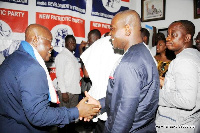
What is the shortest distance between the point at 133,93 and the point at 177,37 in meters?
1.03

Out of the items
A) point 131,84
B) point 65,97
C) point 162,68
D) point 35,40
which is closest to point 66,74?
point 65,97

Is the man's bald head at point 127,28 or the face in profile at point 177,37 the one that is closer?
the man's bald head at point 127,28

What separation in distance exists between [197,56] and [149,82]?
2.58 ft

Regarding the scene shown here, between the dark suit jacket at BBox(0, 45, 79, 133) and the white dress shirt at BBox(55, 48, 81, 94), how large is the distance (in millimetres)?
2077

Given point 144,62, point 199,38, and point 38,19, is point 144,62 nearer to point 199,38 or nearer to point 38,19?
point 199,38

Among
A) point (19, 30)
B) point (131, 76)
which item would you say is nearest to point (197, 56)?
point (131, 76)

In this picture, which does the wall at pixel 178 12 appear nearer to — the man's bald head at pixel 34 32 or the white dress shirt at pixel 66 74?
the white dress shirt at pixel 66 74

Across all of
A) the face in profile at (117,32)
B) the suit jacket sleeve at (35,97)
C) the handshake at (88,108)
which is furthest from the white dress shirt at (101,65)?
the suit jacket sleeve at (35,97)

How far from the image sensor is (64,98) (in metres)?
3.60

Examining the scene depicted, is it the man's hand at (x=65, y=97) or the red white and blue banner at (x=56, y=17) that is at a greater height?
the red white and blue banner at (x=56, y=17)

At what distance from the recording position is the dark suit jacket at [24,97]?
4.40 feet

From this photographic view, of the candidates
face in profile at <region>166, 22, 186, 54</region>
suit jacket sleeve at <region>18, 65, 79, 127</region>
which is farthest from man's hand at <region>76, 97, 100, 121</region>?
face in profile at <region>166, 22, 186, 54</region>

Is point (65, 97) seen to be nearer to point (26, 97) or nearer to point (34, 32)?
point (34, 32)

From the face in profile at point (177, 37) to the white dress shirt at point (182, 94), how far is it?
108 mm
